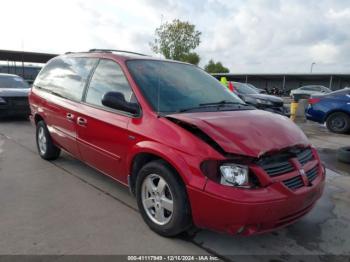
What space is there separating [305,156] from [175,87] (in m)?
1.56

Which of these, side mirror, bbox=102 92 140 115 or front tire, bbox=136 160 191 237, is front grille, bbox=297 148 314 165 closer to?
front tire, bbox=136 160 191 237

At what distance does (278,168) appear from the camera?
2762mm

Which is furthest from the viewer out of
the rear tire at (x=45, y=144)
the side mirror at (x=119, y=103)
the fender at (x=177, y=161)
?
the rear tire at (x=45, y=144)

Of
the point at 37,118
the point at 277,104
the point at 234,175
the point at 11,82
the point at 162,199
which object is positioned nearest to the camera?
the point at 234,175

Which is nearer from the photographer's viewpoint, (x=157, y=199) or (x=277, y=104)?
(x=157, y=199)

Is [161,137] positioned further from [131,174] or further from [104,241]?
[104,241]

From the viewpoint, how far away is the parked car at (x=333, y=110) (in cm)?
964

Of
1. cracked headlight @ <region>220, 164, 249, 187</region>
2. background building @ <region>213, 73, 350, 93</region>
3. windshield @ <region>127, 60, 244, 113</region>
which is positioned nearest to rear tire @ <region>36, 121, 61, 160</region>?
windshield @ <region>127, 60, 244, 113</region>

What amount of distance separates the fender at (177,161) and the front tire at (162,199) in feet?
0.38

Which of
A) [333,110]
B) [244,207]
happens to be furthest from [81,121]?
[333,110]

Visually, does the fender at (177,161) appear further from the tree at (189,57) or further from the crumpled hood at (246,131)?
the tree at (189,57)

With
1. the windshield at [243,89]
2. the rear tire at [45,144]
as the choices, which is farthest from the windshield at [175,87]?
the windshield at [243,89]

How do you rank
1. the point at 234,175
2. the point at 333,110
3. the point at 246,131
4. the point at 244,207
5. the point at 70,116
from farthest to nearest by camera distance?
the point at 333,110 < the point at 70,116 < the point at 246,131 < the point at 234,175 < the point at 244,207

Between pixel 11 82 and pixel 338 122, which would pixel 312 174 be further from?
pixel 11 82
